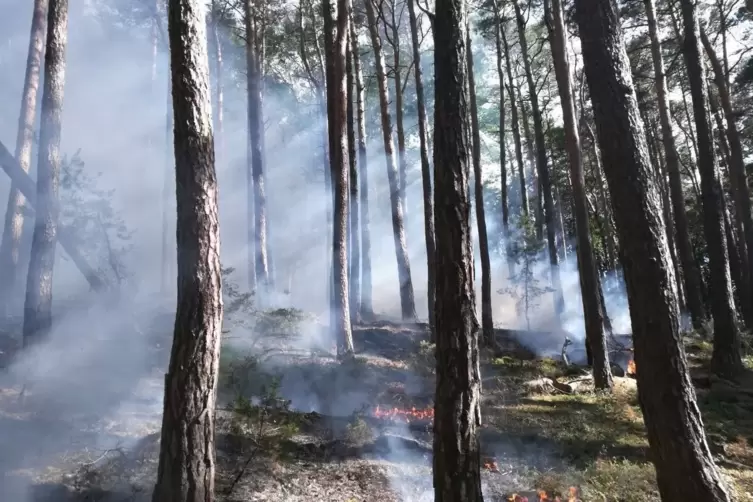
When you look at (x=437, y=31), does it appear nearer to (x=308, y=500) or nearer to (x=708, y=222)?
(x=308, y=500)

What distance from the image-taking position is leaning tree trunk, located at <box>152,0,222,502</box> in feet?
13.6

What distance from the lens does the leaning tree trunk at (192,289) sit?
4137 millimetres

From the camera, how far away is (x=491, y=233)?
3209cm

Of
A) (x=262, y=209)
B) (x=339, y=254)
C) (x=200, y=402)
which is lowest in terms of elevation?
(x=200, y=402)

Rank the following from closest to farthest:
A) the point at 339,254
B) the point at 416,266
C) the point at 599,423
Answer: the point at 599,423 < the point at 339,254 < the point at 416,266

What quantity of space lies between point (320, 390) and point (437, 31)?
7.14 m

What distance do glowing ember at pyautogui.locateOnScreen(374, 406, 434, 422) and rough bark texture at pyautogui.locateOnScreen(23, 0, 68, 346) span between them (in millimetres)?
6389

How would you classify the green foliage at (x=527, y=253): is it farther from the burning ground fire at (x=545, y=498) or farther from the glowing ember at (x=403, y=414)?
the burning ground fire at (x=545, y=498)

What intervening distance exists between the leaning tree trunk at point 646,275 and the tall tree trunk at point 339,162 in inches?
250

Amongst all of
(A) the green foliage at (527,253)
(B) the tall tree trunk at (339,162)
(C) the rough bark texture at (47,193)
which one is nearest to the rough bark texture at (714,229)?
(B) the tall tree trunk at (339,162)

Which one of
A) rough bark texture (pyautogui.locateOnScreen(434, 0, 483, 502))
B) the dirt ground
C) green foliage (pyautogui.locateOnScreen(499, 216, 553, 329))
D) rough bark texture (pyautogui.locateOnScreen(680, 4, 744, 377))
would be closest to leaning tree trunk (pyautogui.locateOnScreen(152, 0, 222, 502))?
the dirt ground

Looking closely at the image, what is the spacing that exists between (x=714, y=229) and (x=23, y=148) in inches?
626

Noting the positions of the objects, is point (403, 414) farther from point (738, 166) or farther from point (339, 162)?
point (738, 166)

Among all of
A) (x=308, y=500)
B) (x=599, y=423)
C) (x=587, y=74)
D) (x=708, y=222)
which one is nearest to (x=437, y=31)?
(x=587, y=74)
